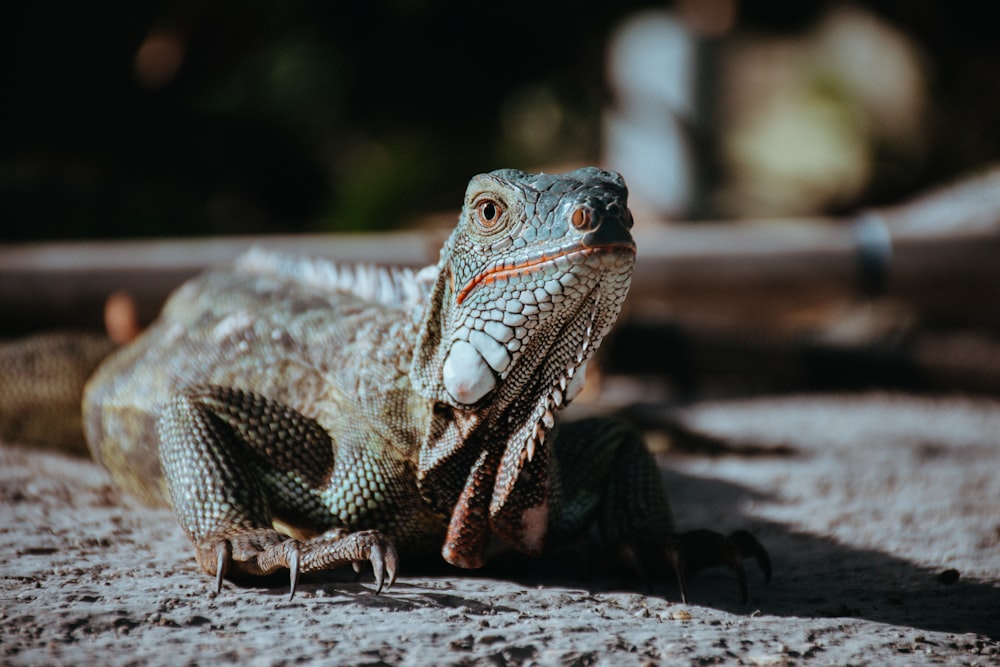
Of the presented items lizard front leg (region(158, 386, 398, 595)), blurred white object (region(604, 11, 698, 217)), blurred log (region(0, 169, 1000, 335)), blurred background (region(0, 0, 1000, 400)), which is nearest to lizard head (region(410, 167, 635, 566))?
lizard front leg (region(158, 386, 398, 595))

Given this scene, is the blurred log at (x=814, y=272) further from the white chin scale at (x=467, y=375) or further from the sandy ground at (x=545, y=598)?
the white chin scale at (x=467, y=375)

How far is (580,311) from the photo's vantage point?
9.21ft

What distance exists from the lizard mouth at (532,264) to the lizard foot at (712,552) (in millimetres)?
1080

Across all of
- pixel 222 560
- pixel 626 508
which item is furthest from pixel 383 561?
pixel 626 508

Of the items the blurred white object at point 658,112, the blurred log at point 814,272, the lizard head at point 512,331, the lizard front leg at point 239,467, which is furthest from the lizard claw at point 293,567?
the blurred white object at point 658,112

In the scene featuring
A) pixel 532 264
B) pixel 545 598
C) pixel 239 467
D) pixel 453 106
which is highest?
pixel 453 106

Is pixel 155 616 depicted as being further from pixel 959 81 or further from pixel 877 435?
pixel 959 81

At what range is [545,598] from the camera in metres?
3.03

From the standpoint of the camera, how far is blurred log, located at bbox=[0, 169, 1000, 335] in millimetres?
7551

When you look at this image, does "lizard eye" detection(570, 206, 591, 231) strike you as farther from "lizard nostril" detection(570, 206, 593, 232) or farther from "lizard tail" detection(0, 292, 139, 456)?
"lizard tail" detection(0, 292, 139, 456)

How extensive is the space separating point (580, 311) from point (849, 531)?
198 centimetres

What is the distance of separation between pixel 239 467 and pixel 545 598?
→ 1.10 metres

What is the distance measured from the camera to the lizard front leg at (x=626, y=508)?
127 inches

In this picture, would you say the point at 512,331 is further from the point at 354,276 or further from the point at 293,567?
the point at 354,276
